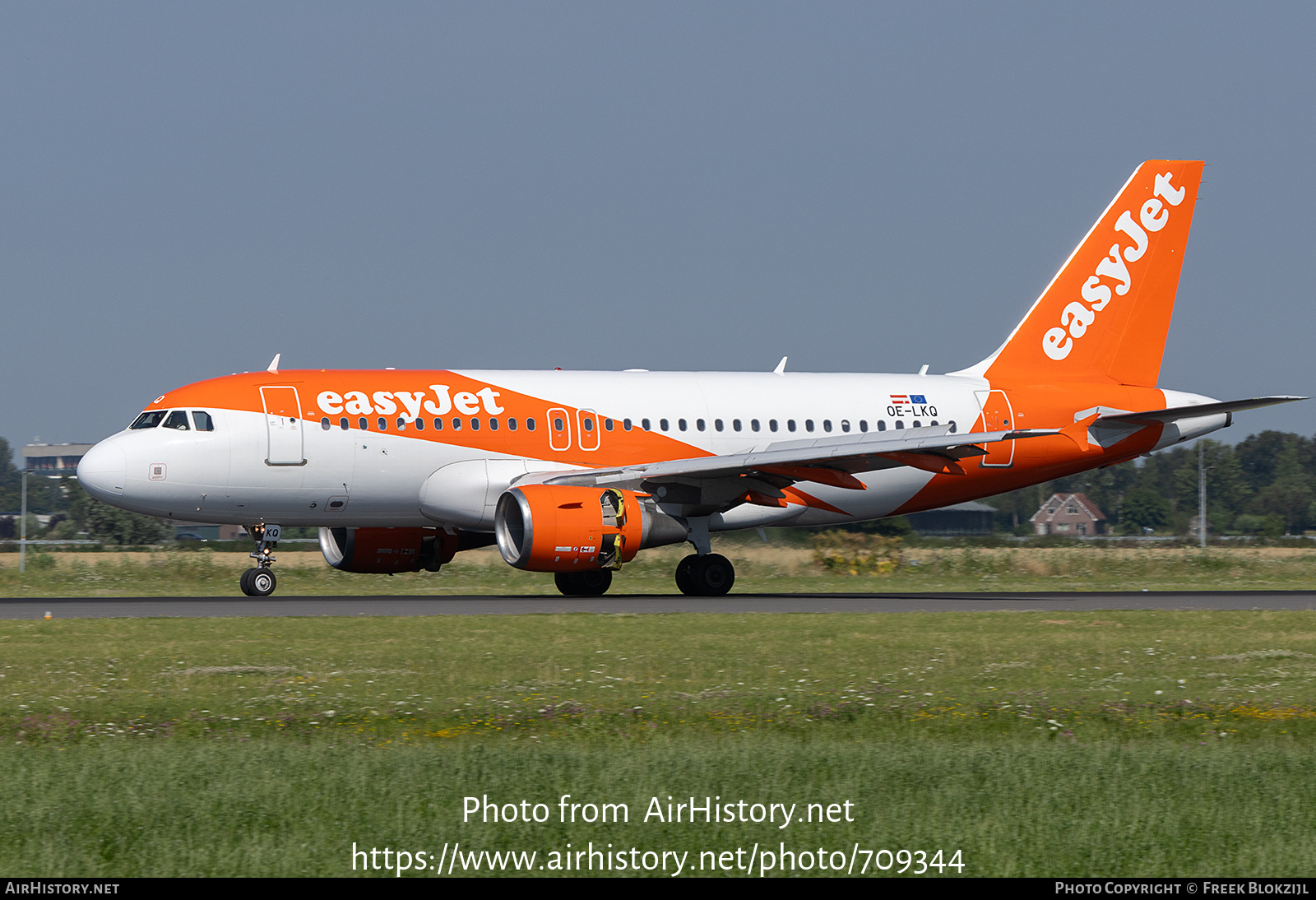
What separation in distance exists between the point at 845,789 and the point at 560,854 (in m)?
2.16

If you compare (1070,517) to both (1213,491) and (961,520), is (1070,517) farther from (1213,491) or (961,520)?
(961,520)

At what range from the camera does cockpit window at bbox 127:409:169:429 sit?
27.0 metres

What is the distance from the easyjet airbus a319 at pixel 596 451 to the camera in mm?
26578

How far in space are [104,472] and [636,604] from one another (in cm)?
945

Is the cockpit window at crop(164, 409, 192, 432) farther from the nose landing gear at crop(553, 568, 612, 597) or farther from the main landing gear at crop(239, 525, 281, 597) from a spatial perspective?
the nose landing gear at crop(553, 568, 612, 597)

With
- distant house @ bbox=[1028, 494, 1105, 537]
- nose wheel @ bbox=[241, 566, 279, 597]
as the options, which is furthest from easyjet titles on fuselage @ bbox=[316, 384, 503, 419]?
distant house @ bbox=[1028, 494, 1105, 537]

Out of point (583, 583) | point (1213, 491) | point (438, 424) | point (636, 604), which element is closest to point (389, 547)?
point (438, 424)

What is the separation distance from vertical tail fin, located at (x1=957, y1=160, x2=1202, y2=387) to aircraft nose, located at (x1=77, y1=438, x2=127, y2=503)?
58.7 ft

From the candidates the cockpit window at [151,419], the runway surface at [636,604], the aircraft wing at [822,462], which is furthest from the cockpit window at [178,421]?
the aircraft wing at [822,462]

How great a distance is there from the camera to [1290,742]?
11.3 meters

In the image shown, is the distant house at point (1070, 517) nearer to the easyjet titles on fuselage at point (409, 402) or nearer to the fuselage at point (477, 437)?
the fuselage at point (477, 437)

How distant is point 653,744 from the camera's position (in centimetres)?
1100

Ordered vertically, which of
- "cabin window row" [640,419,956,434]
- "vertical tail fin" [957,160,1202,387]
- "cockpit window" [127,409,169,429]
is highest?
"vertical tail fin" [957,160,1202,387]
